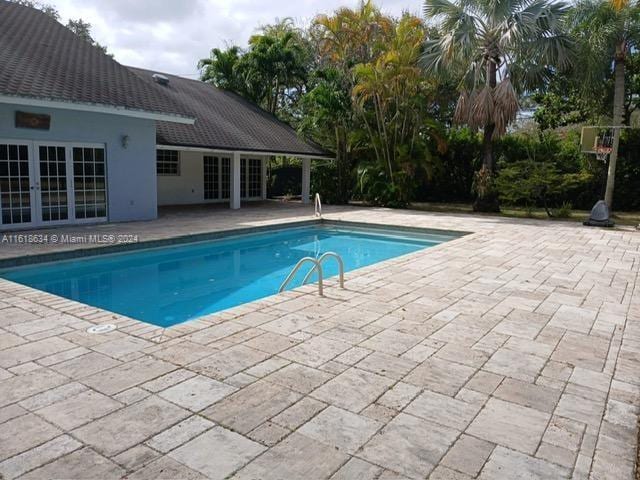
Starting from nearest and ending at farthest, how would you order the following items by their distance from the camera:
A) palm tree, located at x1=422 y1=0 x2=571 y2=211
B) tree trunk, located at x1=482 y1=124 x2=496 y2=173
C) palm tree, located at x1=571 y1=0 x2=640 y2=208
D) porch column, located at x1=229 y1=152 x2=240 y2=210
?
palm tree, located at x1=571 y1=0 x2=640 y2=208
palm tree, located at x1=422 y1=0 x2=571 y2=211
tree trunk, located at x1=482 y1=124 x2=496 y2=173
porch column, located at x1=229 y1=152 x2=240 y2=210

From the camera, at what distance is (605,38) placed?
14172mm

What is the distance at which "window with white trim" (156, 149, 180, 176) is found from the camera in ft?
58.9

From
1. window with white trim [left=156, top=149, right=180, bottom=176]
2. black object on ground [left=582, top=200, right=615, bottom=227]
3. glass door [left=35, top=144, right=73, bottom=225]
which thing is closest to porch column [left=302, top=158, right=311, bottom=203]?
window with white trim [left=156, top=149, right=180, bottom=176]

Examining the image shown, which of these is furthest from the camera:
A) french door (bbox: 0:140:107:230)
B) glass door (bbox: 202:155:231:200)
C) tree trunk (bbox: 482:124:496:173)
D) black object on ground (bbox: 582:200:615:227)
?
glass door (bbox: 202:155:231:200)

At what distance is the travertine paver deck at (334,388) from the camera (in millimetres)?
2596

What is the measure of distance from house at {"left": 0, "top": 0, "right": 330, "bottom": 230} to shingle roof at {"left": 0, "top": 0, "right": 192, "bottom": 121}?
0.03 m

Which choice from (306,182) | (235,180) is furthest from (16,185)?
(306,182)

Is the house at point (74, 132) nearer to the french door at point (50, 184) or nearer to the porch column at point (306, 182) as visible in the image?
the french door at point (50, 184)

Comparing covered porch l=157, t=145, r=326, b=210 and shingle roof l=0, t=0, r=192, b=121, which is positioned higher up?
shingle roof l=0, t=0, r=192, b=121

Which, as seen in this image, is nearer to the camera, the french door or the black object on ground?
the french door

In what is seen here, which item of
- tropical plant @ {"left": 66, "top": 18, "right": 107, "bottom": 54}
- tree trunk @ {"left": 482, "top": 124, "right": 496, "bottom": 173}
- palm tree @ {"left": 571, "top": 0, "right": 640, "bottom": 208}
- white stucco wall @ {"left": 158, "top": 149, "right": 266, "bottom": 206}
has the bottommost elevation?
white stucco wall @ {"left": 158, "top": 149, "right": 266, "bottom": 206}

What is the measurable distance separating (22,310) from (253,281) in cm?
403

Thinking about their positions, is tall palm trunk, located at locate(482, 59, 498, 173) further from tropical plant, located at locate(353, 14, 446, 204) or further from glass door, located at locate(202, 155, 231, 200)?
glass door, located at locate(202, 155, 231, 200)

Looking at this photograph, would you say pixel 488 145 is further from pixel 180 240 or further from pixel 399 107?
pixel 180 240
